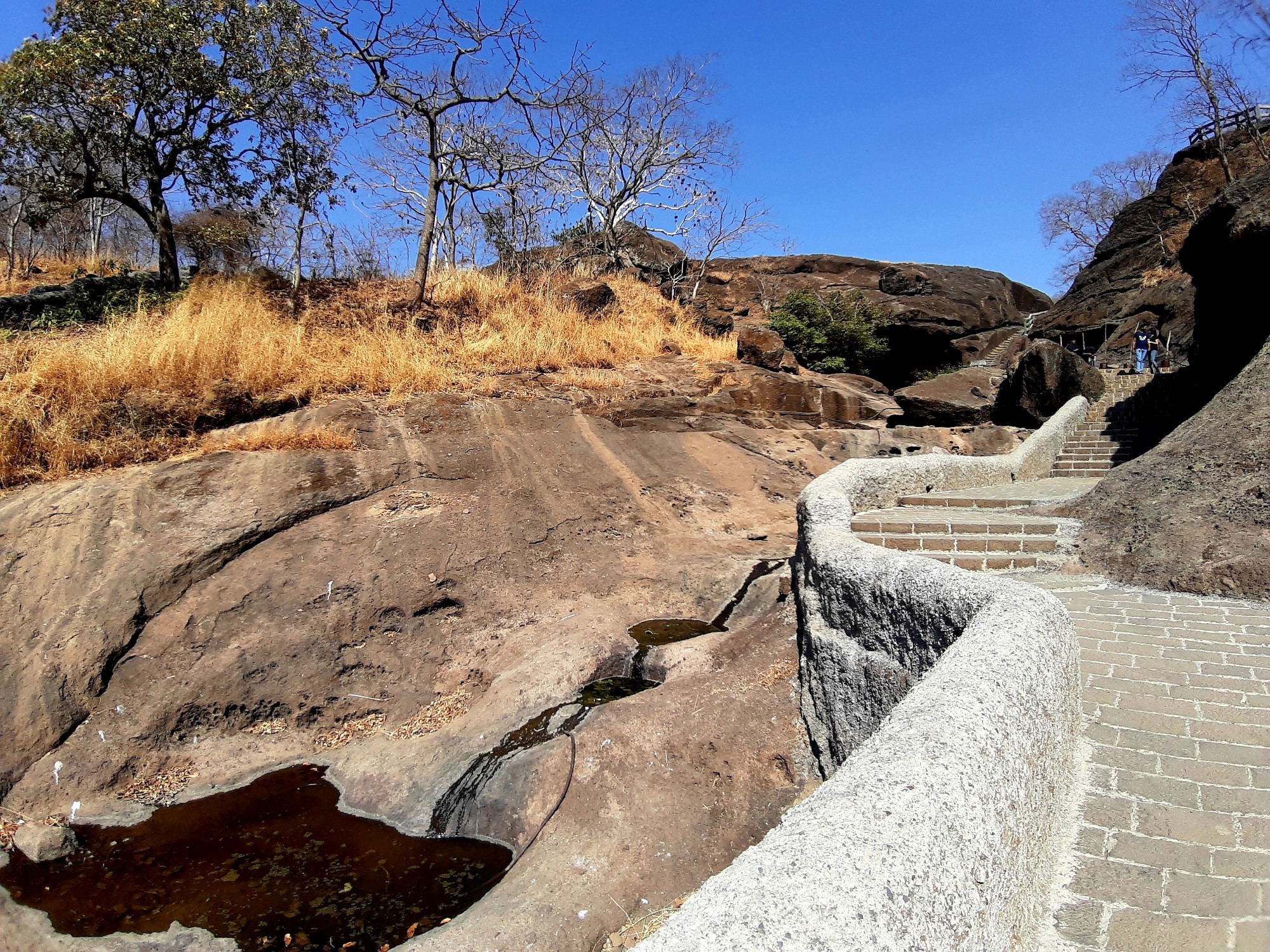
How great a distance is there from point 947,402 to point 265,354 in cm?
1390

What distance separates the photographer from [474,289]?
14344mm

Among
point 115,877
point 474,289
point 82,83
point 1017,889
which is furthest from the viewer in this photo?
point 474,289

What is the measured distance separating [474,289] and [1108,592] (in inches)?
473

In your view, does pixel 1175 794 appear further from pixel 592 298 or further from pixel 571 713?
pixel 592 298

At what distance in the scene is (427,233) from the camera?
43.3ft

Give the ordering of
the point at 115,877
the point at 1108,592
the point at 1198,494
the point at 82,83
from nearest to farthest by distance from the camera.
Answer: the point at 115,877 → the point at 1108,592 → the point at 1198,494 → the point at 82,83

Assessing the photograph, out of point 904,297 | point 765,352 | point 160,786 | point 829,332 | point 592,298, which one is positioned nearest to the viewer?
point 160,786

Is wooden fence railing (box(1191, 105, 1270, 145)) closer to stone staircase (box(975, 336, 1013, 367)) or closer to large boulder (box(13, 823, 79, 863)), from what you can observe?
stone staircase (box(975, 336, 1013, 367))

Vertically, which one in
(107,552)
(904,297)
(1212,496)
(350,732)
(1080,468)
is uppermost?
(904,297)

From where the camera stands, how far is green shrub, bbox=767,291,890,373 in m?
18.8

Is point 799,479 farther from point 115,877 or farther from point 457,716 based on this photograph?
point 115,877

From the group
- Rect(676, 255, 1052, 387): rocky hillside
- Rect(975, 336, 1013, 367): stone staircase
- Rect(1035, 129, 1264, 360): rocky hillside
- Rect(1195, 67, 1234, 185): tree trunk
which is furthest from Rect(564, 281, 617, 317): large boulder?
Rect(1195, 67, 1234, 185): tree trunk

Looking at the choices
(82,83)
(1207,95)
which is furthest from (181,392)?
(1207,95)

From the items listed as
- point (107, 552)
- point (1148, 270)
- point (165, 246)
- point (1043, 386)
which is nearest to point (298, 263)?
point (165, 246)
